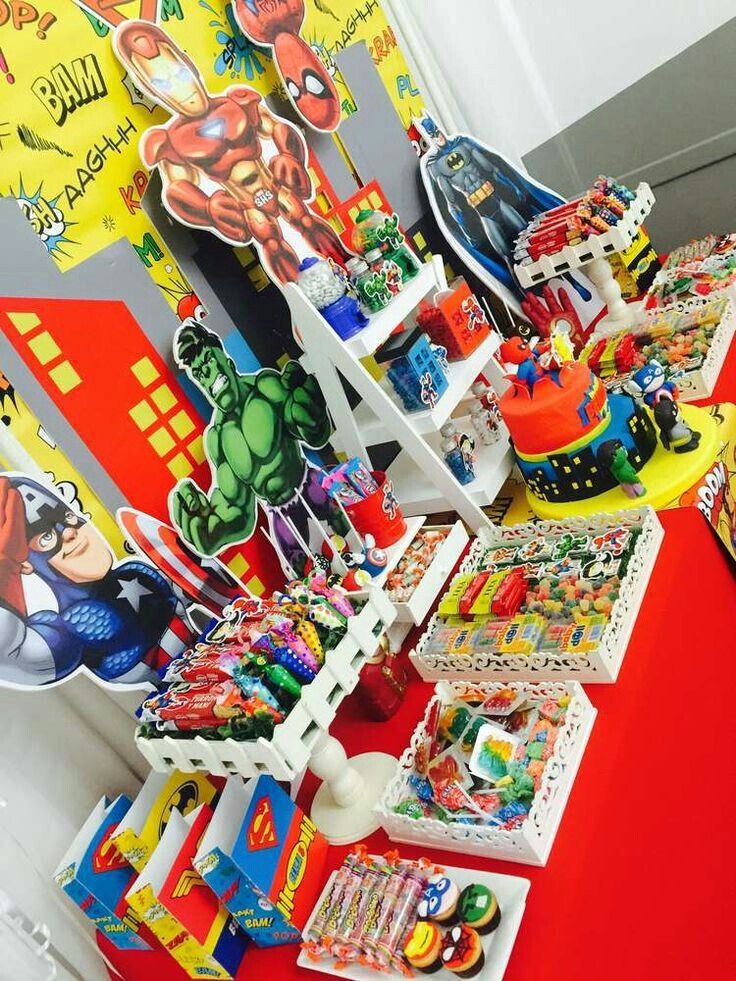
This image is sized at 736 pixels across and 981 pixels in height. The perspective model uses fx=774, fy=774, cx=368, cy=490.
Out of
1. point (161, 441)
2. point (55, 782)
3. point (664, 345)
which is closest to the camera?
point (55, 782)

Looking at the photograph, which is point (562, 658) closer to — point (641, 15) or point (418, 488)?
point (418, 488)

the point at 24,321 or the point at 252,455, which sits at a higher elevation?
the point at 24,321

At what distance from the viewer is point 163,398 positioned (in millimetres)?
1547

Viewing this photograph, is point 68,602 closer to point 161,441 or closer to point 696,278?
point 161,441

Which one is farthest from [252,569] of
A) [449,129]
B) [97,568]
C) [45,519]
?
[449,129]

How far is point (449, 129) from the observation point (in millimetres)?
2453

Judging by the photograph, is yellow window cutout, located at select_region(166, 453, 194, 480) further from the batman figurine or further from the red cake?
the batman figurine

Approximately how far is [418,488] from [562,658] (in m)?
0.66

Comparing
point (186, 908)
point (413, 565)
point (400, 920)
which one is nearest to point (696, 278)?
point (413, 565)

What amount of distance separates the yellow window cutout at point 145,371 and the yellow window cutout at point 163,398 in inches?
0.9

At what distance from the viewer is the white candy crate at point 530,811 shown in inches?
44.9

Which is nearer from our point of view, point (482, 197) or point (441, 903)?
point (441, 903)

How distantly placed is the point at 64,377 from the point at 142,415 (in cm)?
17

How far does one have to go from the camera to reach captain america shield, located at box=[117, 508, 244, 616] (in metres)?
1.47
